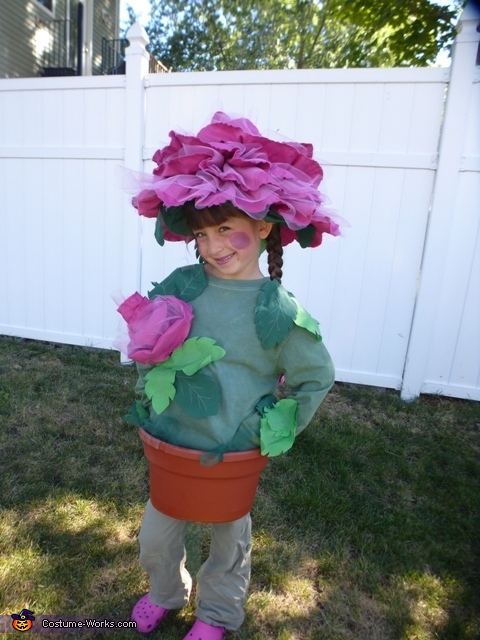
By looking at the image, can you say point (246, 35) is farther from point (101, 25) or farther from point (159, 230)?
point (159, 230)

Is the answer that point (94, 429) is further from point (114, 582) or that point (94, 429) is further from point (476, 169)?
point (476, 169)

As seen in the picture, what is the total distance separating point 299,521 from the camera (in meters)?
2.18

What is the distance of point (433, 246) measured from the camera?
331 cm

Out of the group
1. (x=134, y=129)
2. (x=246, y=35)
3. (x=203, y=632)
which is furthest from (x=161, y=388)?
Result: (x=246, y=35)

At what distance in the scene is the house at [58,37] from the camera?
853cm

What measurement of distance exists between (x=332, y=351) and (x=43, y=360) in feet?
7.61

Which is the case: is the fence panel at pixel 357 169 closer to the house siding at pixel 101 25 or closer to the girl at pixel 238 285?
the girl at pixel 238 285

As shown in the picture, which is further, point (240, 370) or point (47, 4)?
point (47, 4)

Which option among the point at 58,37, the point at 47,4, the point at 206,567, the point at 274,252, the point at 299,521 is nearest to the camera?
the point at 274,252

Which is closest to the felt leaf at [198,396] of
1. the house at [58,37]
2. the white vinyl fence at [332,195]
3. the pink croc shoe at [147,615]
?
the pink croc shoe at [147,615]

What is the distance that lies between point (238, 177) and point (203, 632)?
1409 mm

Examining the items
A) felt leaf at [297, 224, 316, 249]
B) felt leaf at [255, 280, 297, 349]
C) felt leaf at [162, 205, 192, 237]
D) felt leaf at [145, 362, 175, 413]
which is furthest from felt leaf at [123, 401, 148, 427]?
felt leaf at [297, 224, 316, 249]

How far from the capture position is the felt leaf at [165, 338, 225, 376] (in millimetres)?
1224

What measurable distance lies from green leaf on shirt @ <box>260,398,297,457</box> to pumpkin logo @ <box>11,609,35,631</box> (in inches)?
41.1
